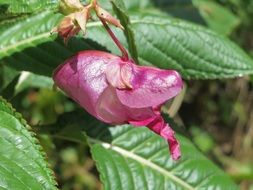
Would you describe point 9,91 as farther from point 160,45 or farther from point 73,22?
point 73,22

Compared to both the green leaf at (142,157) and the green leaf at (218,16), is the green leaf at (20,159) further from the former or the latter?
the green leaf at (218,16)

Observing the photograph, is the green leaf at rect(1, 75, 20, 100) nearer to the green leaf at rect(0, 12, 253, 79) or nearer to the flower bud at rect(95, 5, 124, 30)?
the green leaf at rect(0, 12, 253, 79)

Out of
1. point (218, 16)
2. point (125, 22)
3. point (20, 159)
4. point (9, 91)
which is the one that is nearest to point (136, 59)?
point (125, 22)

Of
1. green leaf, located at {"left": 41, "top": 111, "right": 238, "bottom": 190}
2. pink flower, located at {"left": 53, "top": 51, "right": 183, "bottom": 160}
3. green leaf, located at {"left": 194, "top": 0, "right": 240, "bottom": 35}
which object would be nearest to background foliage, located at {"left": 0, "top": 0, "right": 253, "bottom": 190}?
green leaf, located at {"left": 41, "top": 111, "right": 238, "bottom": 190}

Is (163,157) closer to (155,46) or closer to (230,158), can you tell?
(155,46)

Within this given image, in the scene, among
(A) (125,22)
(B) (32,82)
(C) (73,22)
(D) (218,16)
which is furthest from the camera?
(D) (218,16)
